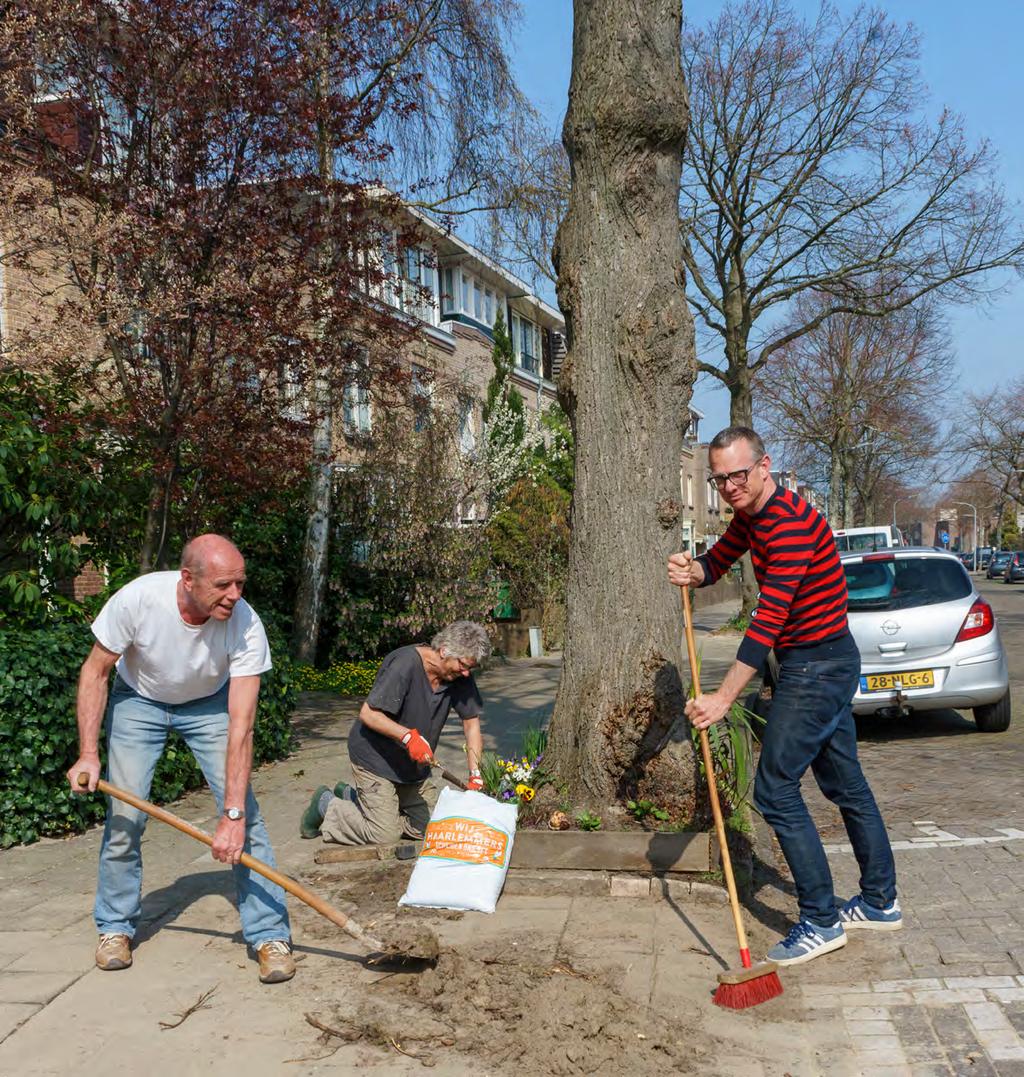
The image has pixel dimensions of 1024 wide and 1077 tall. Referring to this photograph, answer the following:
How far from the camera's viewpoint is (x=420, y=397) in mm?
13078

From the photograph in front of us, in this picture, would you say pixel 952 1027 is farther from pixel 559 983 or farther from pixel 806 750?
pixel 559 983

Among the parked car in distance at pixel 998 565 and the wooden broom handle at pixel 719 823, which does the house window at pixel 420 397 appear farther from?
the parked car in distance at pixel 998 565

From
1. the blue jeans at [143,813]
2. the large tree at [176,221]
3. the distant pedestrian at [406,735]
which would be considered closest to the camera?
the blue jeans at [143,813]

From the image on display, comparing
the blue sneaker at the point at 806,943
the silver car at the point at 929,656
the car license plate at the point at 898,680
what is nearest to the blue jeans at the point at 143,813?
the blue sneaker at the point at 806,943

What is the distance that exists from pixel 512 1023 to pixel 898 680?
21.1ft

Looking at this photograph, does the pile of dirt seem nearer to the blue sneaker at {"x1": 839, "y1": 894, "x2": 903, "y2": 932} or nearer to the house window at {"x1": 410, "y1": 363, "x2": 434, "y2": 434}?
the blue sneaker at {"x1": 839, "y1": 894, "x2": 903, "y2": 932}

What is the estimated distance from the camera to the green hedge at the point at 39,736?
605 cm

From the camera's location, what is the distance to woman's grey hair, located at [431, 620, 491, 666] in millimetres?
5766

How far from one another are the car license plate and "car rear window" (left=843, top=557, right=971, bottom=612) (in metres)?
0.58

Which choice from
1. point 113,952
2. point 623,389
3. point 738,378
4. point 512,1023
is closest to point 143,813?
point 113,952

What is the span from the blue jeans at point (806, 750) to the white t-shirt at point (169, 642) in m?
2.09

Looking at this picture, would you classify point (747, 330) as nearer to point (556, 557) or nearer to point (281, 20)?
point (556, 557)

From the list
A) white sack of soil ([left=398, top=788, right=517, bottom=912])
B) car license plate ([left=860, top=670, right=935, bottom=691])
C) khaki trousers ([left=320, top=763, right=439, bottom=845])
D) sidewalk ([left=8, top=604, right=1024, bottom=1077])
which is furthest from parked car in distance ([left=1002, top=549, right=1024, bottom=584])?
white sack of soil ([left=398, top=788, right=517, bottom=912])

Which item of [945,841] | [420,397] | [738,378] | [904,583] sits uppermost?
[738,378]
